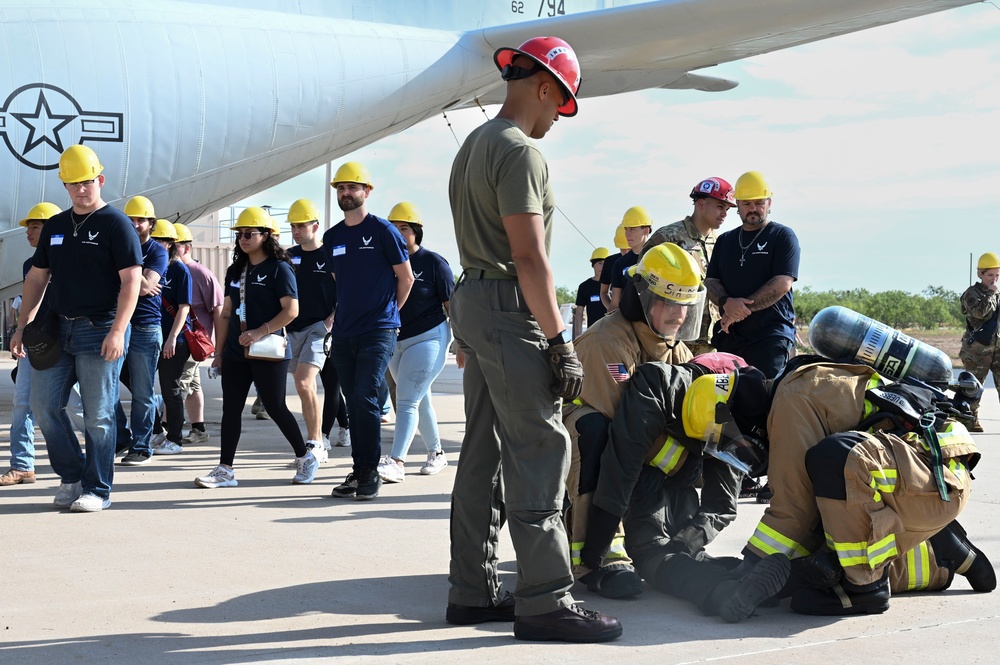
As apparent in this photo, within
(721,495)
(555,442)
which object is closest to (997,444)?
(721,495)

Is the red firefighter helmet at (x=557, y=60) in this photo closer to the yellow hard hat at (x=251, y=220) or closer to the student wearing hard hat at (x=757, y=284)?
the student wearing hard hat at (x=757, y=284)

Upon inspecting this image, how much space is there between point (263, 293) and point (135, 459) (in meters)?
1.82

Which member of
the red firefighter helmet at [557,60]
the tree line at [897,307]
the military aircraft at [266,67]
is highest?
the military aircraft at [266,67]

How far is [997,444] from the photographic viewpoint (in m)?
9.78

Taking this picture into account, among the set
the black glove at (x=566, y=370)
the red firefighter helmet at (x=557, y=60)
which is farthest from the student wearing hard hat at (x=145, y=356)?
the black glove at (x=566, y=370)

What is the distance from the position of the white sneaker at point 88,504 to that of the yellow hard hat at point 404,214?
338 centimetres

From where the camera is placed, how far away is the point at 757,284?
7.14m

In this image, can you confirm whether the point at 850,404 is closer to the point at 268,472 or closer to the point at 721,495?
the point at 721,495

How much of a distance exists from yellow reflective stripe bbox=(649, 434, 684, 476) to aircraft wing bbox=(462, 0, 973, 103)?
364 inches

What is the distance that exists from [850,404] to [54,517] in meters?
4.17

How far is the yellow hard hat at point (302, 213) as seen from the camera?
8.16 metres

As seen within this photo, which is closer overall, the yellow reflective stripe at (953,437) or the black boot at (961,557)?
the yellow reflective stripe at (953,437)

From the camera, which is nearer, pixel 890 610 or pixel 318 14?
pixel 890 610

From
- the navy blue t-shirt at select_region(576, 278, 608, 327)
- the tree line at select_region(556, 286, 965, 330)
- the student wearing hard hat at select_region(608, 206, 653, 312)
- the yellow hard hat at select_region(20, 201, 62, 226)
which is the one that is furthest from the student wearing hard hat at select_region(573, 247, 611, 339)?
the tree line at select_region(556, 286, 965, 330)
